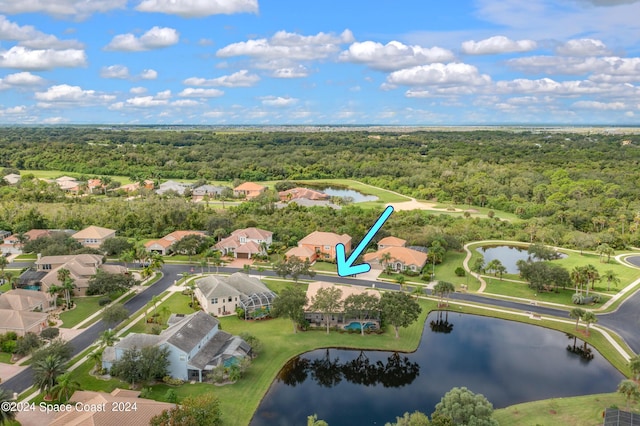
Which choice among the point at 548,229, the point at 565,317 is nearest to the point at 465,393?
the point at 565,317

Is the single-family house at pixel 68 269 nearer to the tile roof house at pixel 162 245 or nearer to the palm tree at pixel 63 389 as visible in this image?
the tile roof house at pixel 162 245

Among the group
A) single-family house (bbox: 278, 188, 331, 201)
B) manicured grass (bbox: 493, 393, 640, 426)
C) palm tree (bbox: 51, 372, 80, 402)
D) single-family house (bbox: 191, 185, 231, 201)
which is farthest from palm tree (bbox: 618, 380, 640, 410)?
single-family house (bbox: 191, 185, 231, 201)

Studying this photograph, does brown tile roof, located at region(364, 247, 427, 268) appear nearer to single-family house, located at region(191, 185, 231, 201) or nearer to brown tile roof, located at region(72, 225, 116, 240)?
brown tile roof, located at region(72, 225, 116, 240)

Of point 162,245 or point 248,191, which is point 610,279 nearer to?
point 162,245

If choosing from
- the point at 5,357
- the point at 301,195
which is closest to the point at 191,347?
the point at 5,357

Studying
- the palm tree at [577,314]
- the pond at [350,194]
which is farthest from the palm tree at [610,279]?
the pond at [350,194]

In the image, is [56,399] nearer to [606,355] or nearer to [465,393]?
[465,393]
